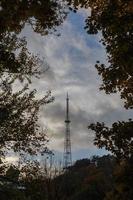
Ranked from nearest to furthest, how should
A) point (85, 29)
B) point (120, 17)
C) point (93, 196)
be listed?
point (120, 17) < point (85, 29) < point (93, 196)

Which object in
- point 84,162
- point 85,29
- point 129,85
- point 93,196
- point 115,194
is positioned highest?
point 84,162

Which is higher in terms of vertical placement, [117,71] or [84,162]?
[84,162]

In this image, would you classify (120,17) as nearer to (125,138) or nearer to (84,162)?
(125,138)

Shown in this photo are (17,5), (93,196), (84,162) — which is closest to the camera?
(17,5)

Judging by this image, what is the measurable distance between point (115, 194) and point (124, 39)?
4996 mm

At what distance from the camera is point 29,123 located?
84.8 ft

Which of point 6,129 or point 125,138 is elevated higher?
point 6,129

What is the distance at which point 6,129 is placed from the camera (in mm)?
24922

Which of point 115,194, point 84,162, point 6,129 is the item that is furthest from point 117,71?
point 84,162

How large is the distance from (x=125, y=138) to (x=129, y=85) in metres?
2.07

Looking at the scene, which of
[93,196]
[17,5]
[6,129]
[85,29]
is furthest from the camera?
[93,196]

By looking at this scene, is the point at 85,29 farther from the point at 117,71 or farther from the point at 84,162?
the point at 84,162

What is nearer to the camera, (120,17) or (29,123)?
(120,17)

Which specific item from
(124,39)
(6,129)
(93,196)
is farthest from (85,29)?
(93,196)
